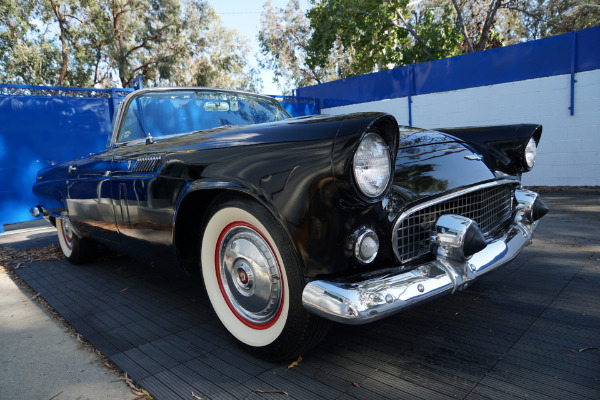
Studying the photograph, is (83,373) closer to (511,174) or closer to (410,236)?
(410,236)

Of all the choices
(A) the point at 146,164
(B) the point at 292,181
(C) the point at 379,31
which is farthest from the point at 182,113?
(C) the point at 379,31

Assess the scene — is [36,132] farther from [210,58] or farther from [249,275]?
[210,58]

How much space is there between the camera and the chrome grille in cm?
173

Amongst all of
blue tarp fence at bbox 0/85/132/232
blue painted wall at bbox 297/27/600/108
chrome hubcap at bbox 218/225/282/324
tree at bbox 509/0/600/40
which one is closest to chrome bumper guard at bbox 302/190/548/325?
chrome hubcap at bbox 218/225/282/324

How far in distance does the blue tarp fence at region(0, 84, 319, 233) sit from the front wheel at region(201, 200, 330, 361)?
5705mm

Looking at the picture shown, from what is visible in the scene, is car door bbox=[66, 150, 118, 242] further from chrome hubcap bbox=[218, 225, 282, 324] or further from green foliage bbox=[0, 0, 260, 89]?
green foliage bbox=[0, 0, 260, 89]

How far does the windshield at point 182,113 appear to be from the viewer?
9.15 feet

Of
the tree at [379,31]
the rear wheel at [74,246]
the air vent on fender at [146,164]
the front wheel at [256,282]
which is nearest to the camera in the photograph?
the front wheel at [256,282]

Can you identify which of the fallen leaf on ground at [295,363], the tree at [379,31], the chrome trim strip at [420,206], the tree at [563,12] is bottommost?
the fallen leaf on ground at [295,363]

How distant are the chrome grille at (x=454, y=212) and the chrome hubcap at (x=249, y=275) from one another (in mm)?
569

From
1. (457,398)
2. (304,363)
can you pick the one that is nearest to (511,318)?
(457,398)

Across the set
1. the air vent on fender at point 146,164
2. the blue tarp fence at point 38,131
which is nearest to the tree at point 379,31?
the blue tarp fence at point 38,131

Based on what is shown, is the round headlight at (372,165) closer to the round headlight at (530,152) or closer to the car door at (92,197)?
the round headlight at (530,152)

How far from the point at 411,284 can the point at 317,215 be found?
1.47 feet
